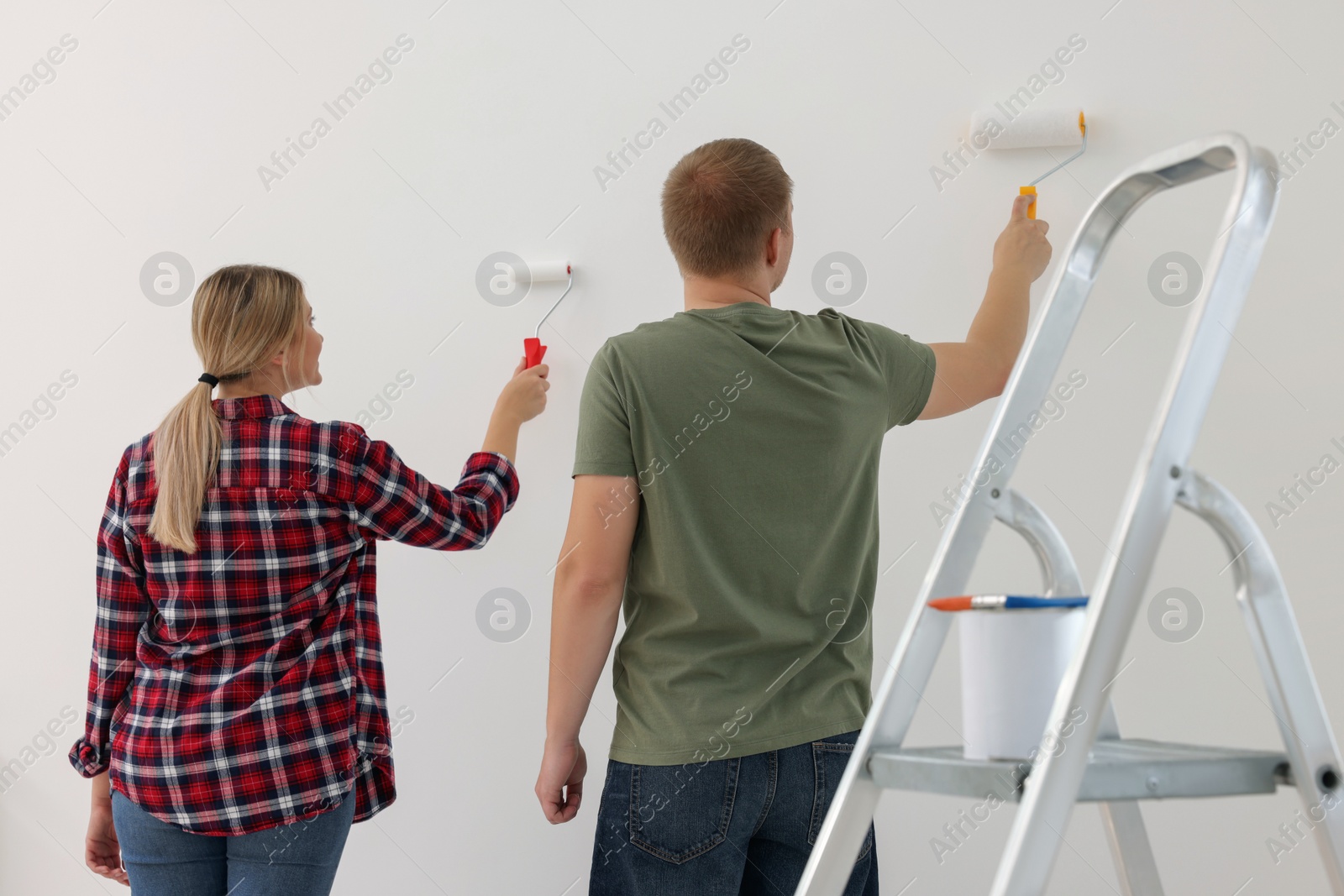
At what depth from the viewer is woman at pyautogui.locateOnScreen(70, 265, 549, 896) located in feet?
3.81

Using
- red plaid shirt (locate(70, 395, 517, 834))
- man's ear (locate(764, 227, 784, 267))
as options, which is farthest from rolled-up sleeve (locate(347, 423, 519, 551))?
man's ear (locate(764, 227, 784, 267))

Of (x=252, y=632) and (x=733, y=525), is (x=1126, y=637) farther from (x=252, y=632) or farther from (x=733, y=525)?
(x=252, y=632)

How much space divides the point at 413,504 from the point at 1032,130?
1.00 meters

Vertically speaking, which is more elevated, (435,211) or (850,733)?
(435,211)

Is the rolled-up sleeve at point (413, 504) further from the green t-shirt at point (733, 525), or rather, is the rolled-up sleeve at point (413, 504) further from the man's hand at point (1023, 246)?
the man's hand at point (1023, 246)

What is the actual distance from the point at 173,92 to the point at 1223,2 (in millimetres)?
1697

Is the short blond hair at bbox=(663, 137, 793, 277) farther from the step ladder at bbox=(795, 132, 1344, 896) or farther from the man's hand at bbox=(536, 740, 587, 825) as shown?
the man's hand at bbox=(536, 740, 587, 825)

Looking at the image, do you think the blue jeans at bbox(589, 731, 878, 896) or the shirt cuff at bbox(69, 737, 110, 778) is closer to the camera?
the blue jeans at bbox(589, 731, 878, 896)

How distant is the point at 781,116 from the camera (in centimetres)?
164

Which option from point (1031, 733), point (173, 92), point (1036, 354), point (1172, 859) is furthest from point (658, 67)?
point (1172, 859)

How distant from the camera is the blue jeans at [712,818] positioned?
3.47ft

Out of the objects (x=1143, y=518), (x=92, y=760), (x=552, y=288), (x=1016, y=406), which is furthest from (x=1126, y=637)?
(x=552, y=288)

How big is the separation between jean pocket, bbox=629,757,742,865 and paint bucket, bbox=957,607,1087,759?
39 centimetres

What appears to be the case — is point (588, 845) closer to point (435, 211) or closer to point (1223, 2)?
point (435, 211)
